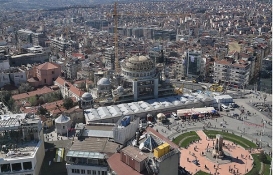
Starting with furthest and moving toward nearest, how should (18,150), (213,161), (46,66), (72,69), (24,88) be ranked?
(72,69), (46,66), (24,88), (213,161), (18,150)

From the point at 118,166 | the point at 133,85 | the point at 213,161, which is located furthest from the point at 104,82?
the point at 118,166

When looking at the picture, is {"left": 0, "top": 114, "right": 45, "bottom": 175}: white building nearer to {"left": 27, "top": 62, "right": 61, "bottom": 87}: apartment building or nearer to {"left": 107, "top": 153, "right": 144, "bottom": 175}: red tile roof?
{"left": 107, "top": 153, "right": 144, "bottom": 175}: red tile roof

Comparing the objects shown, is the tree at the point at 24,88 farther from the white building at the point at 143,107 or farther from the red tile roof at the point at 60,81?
the white building at the point at 143,107


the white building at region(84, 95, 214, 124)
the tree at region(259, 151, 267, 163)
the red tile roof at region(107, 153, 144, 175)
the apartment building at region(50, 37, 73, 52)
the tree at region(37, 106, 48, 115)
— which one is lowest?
the tree at region(259, 151, 267, 163)

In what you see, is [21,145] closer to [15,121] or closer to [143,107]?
[15,121]

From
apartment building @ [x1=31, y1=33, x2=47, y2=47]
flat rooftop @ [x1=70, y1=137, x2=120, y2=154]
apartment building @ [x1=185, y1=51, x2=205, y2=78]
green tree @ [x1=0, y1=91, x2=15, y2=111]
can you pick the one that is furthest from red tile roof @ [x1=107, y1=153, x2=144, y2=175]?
apartment building @ [x1=31, y1=33, x2=47, y2=47]

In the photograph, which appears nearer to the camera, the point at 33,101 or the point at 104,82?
the point at 33,101

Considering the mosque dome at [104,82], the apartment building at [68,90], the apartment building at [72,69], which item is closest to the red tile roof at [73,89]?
the apartment building at [68,90]
